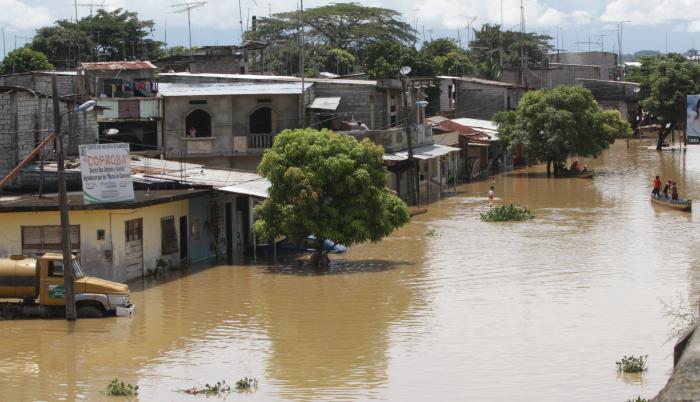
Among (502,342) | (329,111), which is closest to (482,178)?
(329,111)

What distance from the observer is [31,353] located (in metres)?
19.3

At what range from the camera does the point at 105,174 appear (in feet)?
81.9

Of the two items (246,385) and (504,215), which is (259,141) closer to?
(504,215)

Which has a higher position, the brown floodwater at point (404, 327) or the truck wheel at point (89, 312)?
the truck wheel at point (89, 312)

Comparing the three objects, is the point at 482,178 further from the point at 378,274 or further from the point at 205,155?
the point at 378,274

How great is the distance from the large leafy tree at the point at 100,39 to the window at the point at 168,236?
45.4 m

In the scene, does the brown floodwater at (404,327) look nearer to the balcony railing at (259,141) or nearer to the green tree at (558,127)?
the balcony railing at (259,141)

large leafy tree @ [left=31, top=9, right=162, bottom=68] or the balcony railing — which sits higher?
large leafy tree @ [left=31, top=9, right=162, bottom=68]

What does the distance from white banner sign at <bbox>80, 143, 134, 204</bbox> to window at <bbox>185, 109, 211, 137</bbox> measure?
13228 millimetres

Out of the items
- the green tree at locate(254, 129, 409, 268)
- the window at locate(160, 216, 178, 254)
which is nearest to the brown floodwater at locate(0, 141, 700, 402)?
the window at locate(160, 216, 178, 254)

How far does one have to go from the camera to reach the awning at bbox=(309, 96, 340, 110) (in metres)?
39.3

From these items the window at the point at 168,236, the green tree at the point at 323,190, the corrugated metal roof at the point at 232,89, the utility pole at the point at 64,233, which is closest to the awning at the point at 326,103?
the corrugated metal roof at the point at 232,89

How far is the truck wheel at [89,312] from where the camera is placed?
21469 millimetres

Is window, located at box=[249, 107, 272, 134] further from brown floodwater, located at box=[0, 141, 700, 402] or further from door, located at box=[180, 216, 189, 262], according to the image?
door, located at box=[180, 216, 189, 262]
